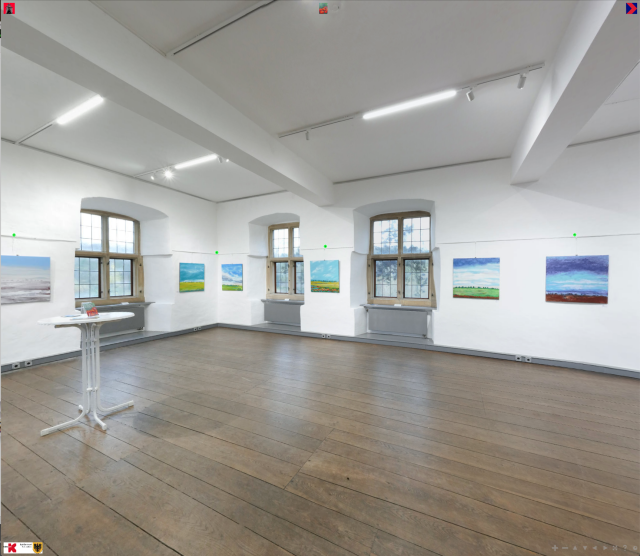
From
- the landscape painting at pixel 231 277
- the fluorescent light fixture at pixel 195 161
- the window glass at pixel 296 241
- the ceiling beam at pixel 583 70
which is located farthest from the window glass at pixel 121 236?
the ceiling beam at pixel 583 70

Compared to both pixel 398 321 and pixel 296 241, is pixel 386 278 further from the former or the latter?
pixel 296 241

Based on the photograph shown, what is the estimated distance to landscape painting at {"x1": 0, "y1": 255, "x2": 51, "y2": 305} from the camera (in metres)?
4.36

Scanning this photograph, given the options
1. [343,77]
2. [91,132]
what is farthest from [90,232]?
[343,77]

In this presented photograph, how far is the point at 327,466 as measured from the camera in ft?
7.25

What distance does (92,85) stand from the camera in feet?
8.05

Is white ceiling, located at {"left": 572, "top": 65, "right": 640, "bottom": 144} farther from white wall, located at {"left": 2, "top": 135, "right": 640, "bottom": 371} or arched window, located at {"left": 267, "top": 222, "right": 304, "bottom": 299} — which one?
arched window, located at {"left": 267, "top": 222, "right": 304, "bottom": 299}

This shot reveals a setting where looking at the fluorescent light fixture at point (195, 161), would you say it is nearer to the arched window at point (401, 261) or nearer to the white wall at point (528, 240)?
the white wall at point (528, 240)

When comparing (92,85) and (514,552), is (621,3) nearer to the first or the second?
(514,552)

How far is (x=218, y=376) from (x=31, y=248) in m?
3.71

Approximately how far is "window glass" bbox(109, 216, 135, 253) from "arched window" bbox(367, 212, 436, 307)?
19.0 feet

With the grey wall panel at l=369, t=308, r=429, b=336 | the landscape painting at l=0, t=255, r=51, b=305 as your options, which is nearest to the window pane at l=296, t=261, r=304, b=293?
the grey wall panel at l=369, t=308, r=429, b=336

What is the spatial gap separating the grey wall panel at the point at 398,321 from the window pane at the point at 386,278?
1.88 ft

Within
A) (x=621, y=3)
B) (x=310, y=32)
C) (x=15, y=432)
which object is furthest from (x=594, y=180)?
(x=15, y=432)

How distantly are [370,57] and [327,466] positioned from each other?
3.57 m
